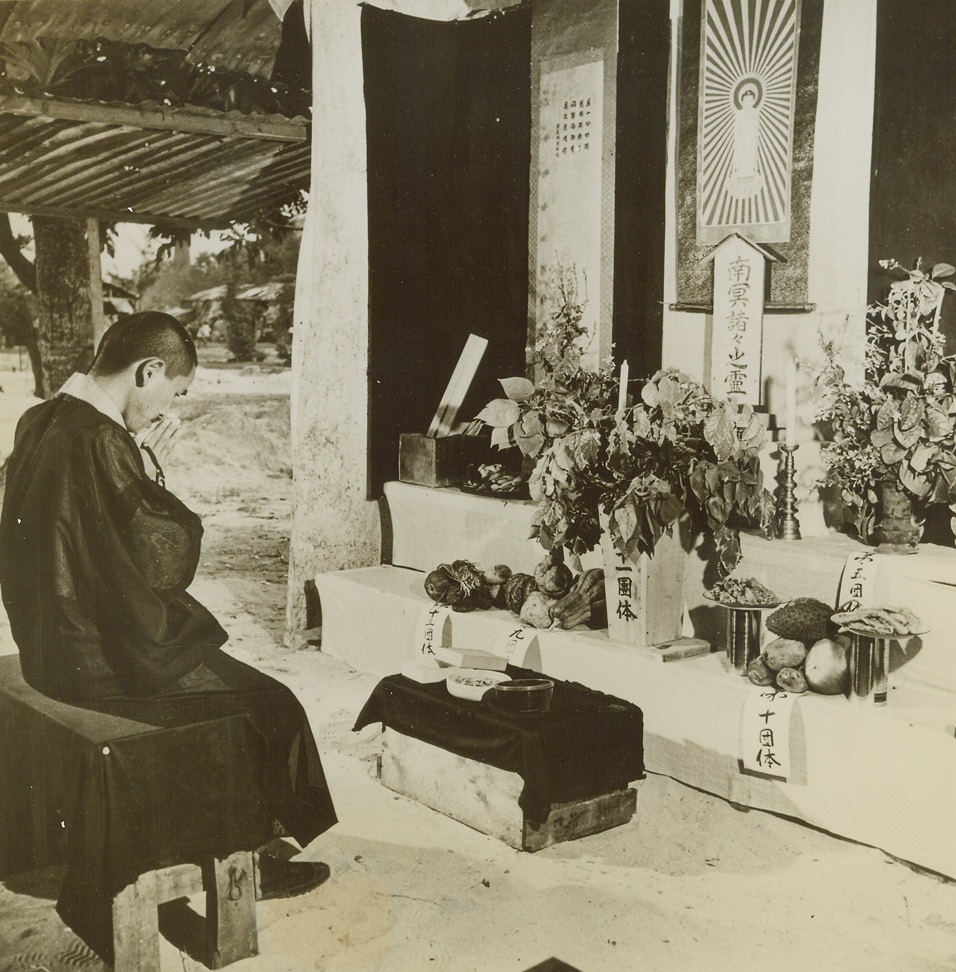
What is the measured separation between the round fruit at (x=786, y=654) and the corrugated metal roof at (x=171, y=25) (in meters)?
2.64

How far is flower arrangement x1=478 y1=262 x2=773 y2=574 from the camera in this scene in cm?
367

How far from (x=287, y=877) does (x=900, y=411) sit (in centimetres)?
246

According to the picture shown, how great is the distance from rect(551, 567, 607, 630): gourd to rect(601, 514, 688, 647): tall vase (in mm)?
155

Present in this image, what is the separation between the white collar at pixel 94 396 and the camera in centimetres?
275

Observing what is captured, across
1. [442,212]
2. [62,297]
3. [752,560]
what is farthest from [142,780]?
[442,212]

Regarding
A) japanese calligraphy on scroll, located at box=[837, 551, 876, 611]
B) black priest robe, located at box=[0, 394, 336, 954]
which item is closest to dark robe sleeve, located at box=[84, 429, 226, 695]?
black priest robe, located at box=[0, 394, 336, 954]

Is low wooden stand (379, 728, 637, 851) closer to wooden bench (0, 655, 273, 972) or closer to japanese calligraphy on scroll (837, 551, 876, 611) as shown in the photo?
wooden bench (0, 655, 273, 972)

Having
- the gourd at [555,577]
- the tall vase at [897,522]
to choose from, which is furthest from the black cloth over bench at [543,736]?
the tall vase at [897,522]

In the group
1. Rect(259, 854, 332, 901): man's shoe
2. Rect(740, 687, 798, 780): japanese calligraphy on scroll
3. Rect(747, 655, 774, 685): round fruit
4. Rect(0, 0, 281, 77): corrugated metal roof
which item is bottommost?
Rect(259, 854, 332, 901): man's shoe

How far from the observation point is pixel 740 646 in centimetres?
363

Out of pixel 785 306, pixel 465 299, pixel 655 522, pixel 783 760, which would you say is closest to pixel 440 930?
pixel 783 760

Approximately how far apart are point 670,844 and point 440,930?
2.73ft

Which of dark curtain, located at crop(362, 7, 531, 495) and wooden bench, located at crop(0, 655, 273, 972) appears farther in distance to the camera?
dark curtain, located at crop(362, 7, 531, 495)

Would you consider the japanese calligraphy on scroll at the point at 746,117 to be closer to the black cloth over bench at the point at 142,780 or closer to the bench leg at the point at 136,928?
the black cloth over bench at the point at 142,780
